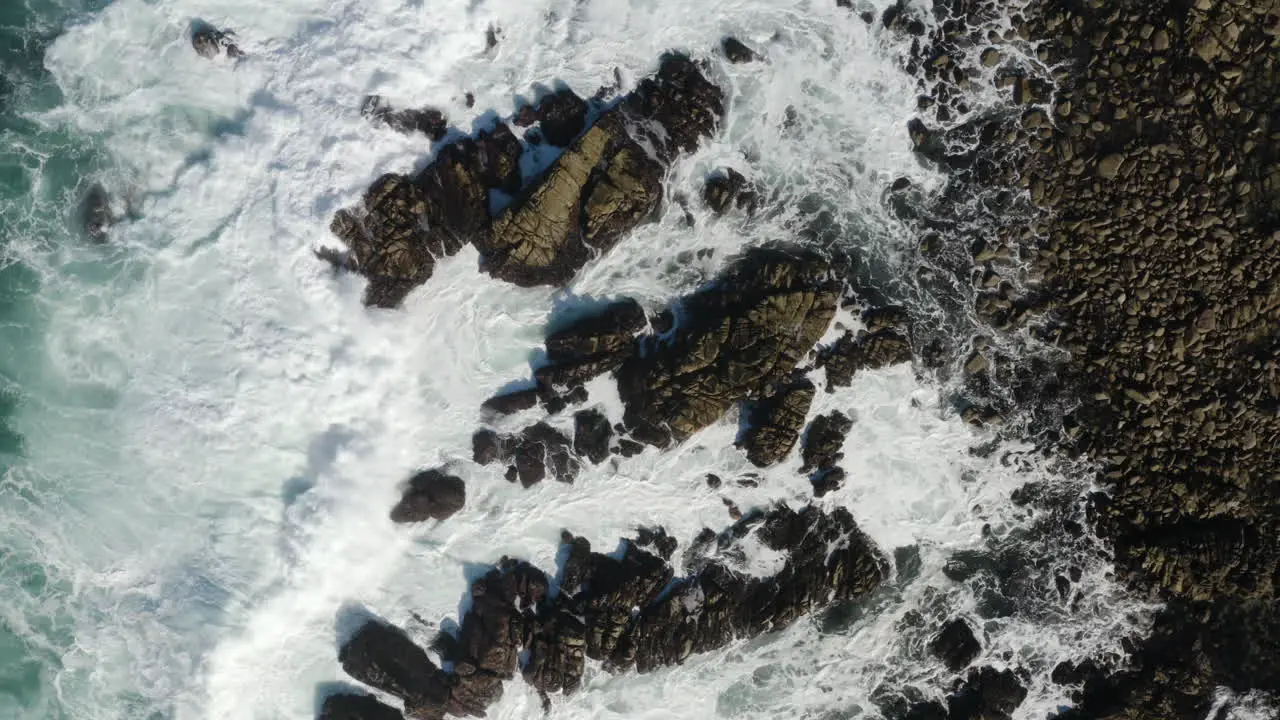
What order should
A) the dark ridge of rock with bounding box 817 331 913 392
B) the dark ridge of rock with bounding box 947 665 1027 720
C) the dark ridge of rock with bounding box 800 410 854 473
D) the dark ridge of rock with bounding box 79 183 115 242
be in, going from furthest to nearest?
the dark ridge of rock with bounding box 947 665 1027 720 < the dark ridge of rock with bounding box 800 410 854 473 < the dark ridge of rock with bounding box 817 331 913 392 < the dark ridge of rock with bounding box 79 183 115 242

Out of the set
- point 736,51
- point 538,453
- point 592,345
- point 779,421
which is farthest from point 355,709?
point 736,51

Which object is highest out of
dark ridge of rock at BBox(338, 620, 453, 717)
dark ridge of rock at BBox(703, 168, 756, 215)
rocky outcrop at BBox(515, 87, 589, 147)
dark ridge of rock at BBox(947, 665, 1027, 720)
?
dark ridge of rock at BBox(703, 168, 756, 215)

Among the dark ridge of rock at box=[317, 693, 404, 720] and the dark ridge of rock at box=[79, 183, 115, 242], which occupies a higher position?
the dark ridge of rock at box=[79, 183, 115, 242]

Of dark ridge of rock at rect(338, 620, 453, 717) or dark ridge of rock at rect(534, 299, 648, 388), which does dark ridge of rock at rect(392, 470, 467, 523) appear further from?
dark ridge of rock at rect(534, 299, 648, 388)

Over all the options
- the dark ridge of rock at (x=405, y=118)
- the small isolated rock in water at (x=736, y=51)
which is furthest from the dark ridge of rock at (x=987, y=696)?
the dark ridge of rock at (x=405, y=118)

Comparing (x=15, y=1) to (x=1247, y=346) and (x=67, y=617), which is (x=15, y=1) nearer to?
(x=67, y=617)

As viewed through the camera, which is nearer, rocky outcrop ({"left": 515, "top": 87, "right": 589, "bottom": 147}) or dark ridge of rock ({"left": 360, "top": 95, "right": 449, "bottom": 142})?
dark ridge of rock ({"left": 360, "top": 95, "right": 449, "bottom": 142})

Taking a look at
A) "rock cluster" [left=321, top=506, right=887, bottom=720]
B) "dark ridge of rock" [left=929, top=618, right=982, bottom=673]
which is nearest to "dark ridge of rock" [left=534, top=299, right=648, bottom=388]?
"rock cluster" [left=321, top=506, right=887, bottom=720]

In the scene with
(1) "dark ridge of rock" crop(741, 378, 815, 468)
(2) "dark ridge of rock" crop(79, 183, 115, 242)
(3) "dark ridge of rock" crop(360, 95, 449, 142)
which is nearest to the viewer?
(3) "dark ridge of rock" crop(360, 95, 449, 142)
